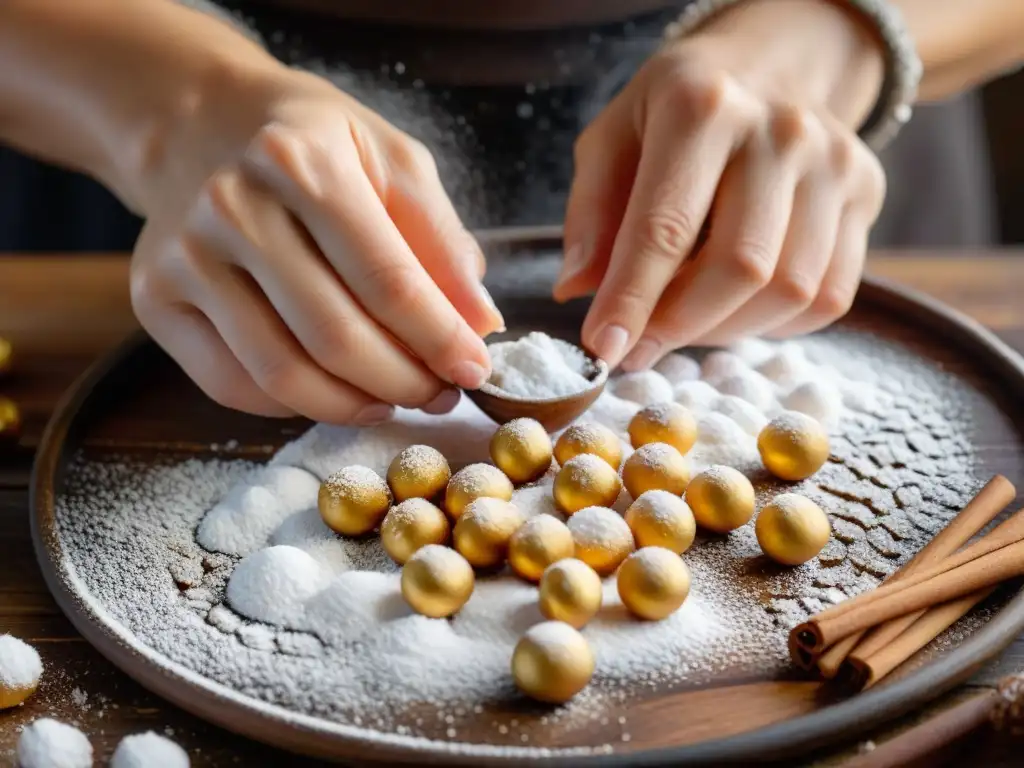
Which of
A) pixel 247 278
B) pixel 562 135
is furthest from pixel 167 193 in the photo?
pixel 562 135

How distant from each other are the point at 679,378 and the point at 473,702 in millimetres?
369

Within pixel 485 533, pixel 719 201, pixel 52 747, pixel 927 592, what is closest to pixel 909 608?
pixel 927 592

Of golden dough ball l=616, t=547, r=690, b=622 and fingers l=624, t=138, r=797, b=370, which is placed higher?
fingers l=624, t=138, r=797, b=370

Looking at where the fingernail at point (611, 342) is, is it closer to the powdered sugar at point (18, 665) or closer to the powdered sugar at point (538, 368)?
the powdered sugar at point (538, 368)

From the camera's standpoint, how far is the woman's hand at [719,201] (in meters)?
0.74

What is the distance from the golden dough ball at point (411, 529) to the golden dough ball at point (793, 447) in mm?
233

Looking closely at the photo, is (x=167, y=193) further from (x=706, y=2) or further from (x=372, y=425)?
(x=706, y=2)

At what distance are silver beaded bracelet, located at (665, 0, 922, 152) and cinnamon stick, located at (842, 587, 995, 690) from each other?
1.70 feet

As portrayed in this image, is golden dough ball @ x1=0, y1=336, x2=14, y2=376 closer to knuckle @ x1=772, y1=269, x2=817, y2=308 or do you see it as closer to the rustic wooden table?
the rustic wooden table

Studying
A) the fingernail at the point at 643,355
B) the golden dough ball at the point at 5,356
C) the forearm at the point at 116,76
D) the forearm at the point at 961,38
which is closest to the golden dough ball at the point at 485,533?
the fingernail at the point at 643,355

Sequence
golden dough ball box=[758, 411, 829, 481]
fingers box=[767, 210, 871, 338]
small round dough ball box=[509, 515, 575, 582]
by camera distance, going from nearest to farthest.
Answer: small round dough ball box=[509, 515, 575, 582] < golden dough ball box=[758, 411, 829, 481] < fingers box=[767, 210, 871, 338]

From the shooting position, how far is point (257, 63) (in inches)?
31.1

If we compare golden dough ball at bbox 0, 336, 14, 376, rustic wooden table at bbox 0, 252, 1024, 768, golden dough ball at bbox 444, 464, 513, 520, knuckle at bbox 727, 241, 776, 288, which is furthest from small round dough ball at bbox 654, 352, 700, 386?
golden dough ball at bbox 0, 336, 14, 376

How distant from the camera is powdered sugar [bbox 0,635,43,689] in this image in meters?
0.54
